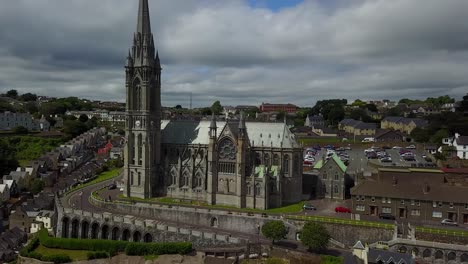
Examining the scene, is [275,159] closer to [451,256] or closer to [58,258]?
[451,256]

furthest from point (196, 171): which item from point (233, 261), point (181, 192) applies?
point (233, 261)

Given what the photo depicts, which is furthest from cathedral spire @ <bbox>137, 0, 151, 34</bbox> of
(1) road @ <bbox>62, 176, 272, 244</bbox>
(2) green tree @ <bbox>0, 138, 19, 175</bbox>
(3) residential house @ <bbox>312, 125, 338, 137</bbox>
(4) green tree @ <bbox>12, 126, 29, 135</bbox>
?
(4) green tree @ <bbox>12, 126, 29, 135</bbox>

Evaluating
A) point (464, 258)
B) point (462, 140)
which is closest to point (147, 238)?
point (464, 258)

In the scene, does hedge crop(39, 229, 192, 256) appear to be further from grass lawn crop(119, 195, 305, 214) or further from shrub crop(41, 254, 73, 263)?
grass lawn crop(119, 195, 305, 214)

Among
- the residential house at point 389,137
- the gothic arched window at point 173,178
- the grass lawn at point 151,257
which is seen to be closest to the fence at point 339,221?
the grass lawn at point 151,257

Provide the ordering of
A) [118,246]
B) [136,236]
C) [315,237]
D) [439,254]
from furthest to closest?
[136,236] < [118,246] < [315,237] < [439,254]

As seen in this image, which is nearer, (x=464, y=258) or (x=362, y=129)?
(x=464, y=258)

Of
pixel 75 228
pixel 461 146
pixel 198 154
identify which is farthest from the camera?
pixel 461 146
